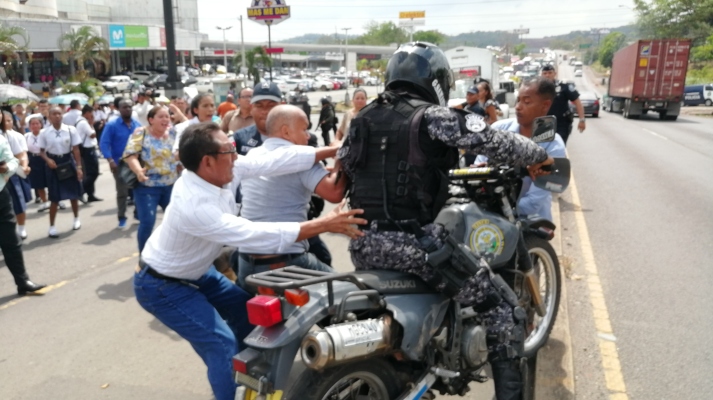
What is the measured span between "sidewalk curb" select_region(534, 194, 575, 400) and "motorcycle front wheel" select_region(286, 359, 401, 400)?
1.37m

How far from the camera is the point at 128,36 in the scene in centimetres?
5603

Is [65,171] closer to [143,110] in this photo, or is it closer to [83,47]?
[143,110]

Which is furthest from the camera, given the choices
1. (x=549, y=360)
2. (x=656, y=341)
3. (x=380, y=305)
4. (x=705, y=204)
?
(x=705, y=204)

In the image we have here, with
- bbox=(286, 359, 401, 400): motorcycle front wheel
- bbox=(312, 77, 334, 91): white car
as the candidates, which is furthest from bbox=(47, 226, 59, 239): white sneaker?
bbox=(312, 77, 334, 91): white car

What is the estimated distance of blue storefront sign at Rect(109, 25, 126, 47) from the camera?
5459 centimetres

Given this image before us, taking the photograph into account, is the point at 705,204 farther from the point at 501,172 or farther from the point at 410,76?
the point at 410,76

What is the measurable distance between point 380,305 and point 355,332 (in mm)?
252

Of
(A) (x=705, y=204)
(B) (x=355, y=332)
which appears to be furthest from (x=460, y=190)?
(A) (x=705, y=204)

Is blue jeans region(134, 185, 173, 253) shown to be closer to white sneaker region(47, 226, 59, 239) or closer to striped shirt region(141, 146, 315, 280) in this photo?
white sneaker region(47, 226, 59, 239)

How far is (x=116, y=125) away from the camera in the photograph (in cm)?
902

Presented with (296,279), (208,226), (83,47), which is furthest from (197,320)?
(83,47)

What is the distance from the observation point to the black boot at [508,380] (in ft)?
10.5

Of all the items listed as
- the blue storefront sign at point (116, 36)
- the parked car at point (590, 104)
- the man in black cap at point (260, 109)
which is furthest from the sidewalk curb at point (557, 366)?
the blue storefront sign at point (116, 36)

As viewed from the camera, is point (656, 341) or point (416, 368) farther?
point (656, 341)
